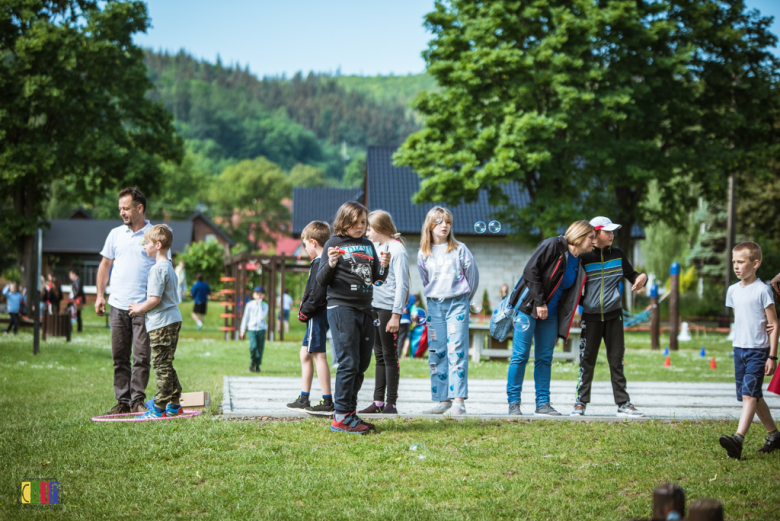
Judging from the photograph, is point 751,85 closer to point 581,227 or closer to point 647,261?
point 581,227

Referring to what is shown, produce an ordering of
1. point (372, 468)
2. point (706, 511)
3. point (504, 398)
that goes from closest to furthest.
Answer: point (706, 511), point (372, 468), point (504, 398)

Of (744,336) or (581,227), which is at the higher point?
(581,227)

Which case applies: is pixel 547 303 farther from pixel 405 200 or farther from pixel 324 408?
pixel 405 200

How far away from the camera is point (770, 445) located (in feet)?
18.9

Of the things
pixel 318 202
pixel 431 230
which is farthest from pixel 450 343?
pixel 318 202

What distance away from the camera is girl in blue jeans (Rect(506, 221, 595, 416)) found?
7074 millimetres

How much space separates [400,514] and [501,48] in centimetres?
2252

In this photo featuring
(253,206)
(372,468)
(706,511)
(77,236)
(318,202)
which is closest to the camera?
(706,511)

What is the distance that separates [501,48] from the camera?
80.6ft

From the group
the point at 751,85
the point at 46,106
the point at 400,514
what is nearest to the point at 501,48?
the point at 751,85

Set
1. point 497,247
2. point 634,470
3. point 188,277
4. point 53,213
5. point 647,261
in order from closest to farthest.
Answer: point 634,470 → point 497,247 → point 188,277 → point 647,261 → point 53,213

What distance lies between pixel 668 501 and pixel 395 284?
4.86 meters

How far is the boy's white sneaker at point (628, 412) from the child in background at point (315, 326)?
2917 millimetres

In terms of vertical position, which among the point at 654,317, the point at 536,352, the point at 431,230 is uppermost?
the point at 431,230
